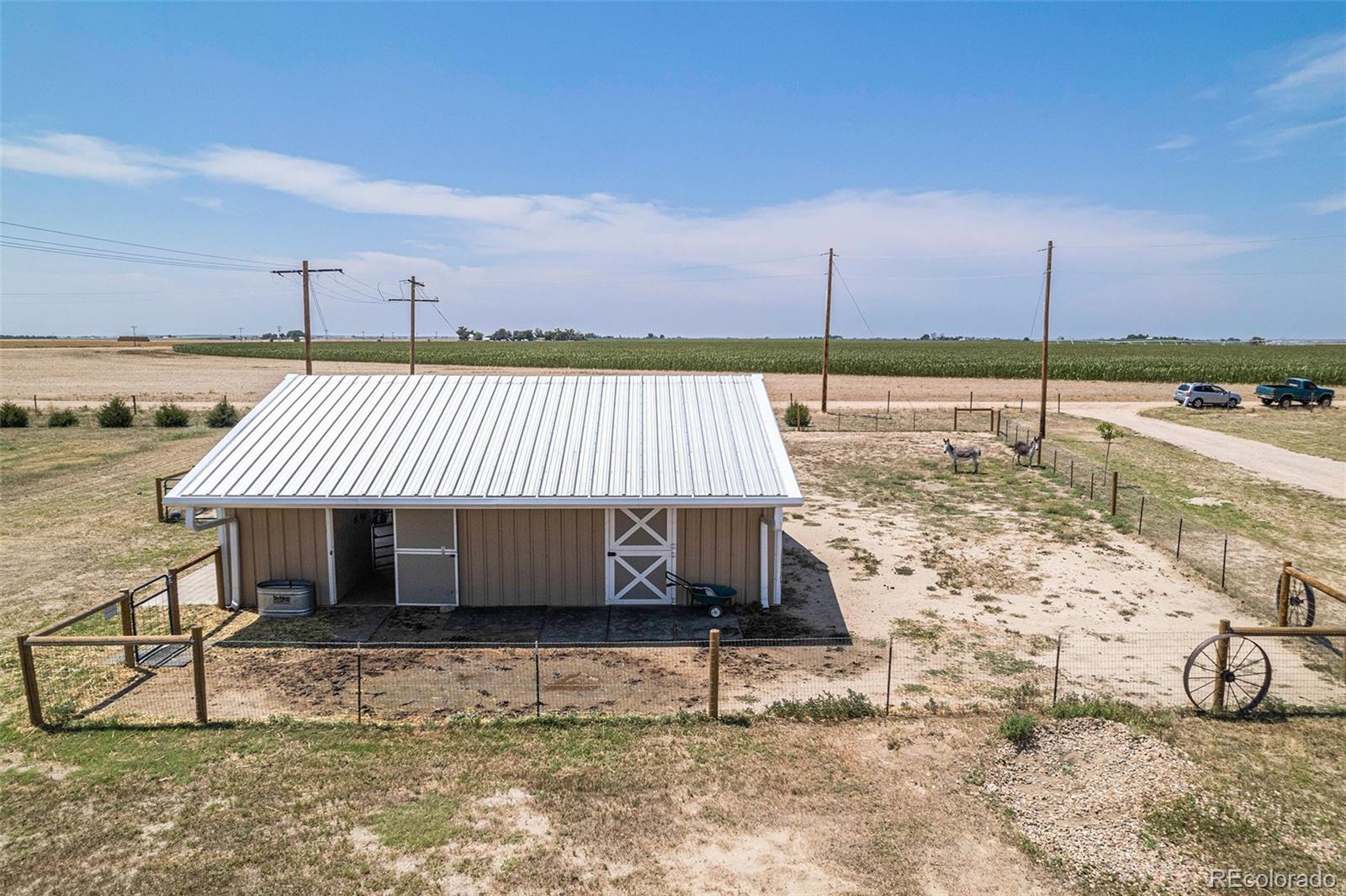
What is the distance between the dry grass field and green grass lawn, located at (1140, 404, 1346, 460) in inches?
921

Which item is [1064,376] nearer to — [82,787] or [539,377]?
[539,377]

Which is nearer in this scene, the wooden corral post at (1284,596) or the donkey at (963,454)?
the wooden corral post at (1284,596)

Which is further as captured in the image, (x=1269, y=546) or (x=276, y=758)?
(x=1269, y=546)

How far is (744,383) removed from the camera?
59.0 feet

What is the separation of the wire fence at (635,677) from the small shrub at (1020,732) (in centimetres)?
84

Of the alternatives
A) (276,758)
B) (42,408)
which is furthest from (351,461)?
(42,408)

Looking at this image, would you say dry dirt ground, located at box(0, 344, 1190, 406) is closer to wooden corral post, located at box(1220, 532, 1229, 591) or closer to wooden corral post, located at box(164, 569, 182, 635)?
wooden corral post, located at box(1220, 532, 1229, 591)

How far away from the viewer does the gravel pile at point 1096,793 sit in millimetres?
7465

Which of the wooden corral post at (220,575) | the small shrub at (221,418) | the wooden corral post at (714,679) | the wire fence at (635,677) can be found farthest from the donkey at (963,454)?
the small shrub at (221,418)

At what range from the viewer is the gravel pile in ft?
24.5

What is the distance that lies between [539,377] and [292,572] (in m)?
6.62

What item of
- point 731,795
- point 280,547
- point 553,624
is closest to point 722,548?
point 553,624

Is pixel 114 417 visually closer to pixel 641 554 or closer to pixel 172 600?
pixel 172 600

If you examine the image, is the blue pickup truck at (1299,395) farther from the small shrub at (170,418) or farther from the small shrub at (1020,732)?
the small shrub at (170,418)
